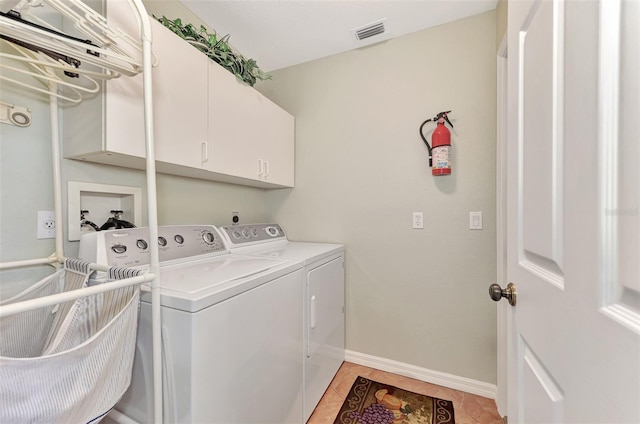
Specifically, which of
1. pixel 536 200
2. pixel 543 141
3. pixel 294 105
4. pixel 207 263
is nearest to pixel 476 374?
pixel 536 200

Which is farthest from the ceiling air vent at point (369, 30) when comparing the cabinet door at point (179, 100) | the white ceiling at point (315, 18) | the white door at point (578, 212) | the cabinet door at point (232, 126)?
the white door at point (578, 212)

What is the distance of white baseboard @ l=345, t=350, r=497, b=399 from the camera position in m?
1.68

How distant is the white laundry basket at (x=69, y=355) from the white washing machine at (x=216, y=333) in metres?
0.08

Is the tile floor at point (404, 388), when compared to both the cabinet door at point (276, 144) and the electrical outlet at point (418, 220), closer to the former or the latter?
the electrical outlet at point (418, 220)

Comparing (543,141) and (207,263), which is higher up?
(543,141)

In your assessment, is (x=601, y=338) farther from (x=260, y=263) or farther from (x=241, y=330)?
(x=260, y=263)

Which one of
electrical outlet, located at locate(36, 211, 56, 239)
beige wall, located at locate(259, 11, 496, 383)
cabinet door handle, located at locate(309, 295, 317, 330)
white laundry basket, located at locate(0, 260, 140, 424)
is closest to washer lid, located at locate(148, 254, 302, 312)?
white laundry basket, located at locate(0, 260, 140, 424)

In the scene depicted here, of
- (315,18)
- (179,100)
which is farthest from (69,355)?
(315,18)

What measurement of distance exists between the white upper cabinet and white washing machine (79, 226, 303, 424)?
378mm

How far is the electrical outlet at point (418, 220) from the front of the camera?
1847mm

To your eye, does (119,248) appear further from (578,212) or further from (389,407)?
(389,407)

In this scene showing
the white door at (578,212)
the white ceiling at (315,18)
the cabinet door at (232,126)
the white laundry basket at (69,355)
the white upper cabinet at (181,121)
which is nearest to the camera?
the white door at (578,212)

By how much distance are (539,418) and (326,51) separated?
2421 millimetres

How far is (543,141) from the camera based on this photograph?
59 centimetres
